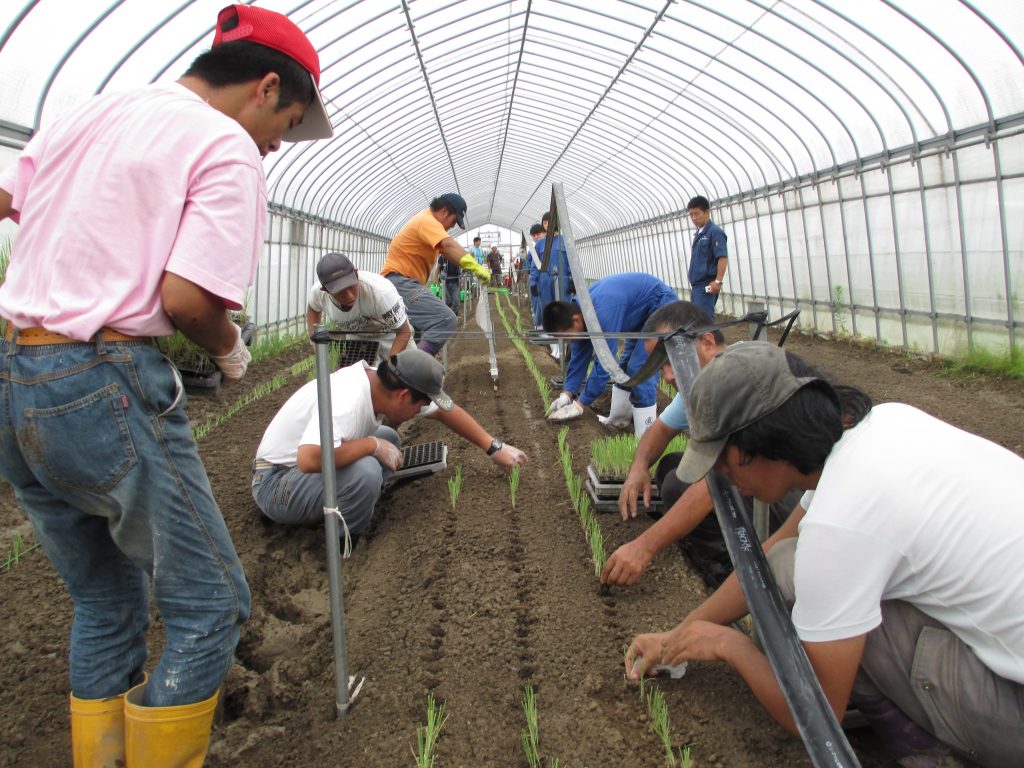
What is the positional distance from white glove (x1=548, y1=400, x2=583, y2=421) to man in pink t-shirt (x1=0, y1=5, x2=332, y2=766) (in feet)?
11.6

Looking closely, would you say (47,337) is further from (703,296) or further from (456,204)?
(703,296)

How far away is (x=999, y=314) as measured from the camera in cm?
593

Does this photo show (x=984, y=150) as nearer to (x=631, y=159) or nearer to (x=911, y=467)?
(x=911, y=467)

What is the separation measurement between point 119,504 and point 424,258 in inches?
162

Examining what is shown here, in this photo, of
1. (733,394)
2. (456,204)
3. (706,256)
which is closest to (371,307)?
(456,204)

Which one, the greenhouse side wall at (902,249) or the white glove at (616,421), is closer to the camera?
the white glove at (616,421)

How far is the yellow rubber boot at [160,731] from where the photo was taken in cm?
131

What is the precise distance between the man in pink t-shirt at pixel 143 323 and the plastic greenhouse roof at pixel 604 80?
405 centimetres

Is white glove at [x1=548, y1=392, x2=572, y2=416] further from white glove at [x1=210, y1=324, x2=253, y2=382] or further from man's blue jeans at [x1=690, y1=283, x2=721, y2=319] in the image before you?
white glove at [x1=210, y1=324, x2=253, y2=382]

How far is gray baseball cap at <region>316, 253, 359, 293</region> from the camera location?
4.10 m

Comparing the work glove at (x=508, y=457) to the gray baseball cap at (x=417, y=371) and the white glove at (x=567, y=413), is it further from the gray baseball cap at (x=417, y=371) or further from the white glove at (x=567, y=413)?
the white glove at (x=567, y=413)

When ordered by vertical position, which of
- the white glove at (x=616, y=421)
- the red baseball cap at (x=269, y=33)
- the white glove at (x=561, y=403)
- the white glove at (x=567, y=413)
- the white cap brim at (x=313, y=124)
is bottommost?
the white glove at (x=616, y=421)

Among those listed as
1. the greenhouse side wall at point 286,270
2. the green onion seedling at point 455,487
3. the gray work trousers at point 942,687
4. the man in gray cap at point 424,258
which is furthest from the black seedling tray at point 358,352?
the gray work trousers at point 942,687

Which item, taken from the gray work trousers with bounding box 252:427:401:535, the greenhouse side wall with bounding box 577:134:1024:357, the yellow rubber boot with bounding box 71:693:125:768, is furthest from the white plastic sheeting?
the yellow rubber boot with bounding box 71:693:125:768
